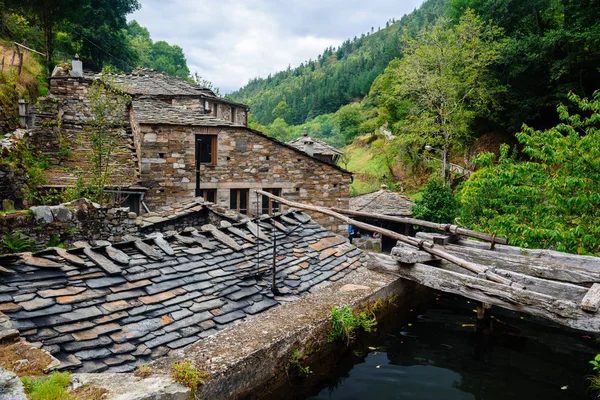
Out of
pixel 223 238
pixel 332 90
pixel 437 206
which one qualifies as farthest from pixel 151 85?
pixel 332 90

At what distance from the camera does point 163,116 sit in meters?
12.6

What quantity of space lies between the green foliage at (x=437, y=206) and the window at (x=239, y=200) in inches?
336

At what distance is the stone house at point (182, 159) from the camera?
12.0m

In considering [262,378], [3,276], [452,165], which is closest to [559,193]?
[262,378]

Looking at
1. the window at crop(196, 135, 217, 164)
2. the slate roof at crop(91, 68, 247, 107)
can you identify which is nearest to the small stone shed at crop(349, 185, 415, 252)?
the window at crop(196, 135, 217, 164)

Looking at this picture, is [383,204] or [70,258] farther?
[383,204]

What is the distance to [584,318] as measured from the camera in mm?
3213

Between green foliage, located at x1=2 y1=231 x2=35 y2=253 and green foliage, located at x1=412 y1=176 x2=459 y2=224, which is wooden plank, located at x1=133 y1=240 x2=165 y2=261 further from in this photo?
green foliage, located at x1=412 y1=176 x2=459 y2=224

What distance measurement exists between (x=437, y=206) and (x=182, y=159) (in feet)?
38.4

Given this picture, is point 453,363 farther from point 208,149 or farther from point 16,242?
point 208,149

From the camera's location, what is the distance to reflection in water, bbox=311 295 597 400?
3.35 meters

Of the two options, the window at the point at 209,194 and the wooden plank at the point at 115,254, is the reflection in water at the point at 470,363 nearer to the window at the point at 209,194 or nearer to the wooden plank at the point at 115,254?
the wooden plank at the point at 115,254

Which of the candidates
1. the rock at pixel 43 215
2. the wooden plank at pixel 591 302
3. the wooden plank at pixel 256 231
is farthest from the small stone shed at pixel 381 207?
the wooden plank at pixel 591 302

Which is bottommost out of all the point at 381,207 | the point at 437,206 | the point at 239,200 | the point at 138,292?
the point at 381,207
